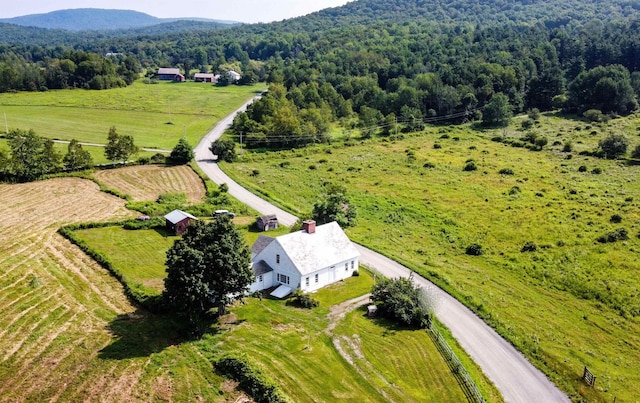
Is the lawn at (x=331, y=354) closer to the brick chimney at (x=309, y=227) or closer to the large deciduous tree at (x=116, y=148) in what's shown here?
the brick chimney at (x=309, y=227)

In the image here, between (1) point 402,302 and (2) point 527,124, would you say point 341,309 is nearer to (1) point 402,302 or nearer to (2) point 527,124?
(1) point 402,302

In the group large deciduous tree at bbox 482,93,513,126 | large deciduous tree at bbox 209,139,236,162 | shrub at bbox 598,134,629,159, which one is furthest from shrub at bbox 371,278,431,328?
large deciduous tree at bbox 482,93,513,126

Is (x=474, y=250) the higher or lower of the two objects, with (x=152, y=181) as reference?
higher

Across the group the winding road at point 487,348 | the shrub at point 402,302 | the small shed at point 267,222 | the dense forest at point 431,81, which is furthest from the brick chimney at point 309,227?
the dense forest at point 431,81

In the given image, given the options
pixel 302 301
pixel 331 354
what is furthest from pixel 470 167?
pixel 331 354

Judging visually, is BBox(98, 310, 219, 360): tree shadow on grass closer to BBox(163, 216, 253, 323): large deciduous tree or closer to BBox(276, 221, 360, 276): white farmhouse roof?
BBox(163, 216, 253, 323): large deciduous tree

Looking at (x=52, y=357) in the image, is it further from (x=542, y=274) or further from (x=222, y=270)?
(x=542, y=274)
